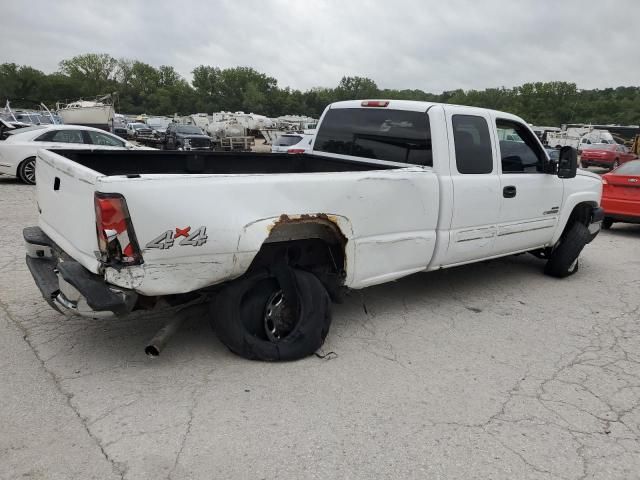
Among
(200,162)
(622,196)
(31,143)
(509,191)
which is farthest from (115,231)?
(31,143)

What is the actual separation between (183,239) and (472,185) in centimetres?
278

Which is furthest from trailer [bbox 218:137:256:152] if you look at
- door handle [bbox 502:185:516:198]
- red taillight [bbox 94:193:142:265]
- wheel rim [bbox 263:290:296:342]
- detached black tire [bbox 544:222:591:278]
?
red taillight [bbox 94:193:142:265]

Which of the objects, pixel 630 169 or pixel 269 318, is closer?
pixel 269 318

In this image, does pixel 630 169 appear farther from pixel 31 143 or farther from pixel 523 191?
pixel 31 143

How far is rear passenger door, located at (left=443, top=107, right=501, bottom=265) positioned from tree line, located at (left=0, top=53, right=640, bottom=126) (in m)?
91.3

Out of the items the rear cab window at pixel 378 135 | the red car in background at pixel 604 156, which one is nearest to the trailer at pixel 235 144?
the red car in background at pixel 604 156

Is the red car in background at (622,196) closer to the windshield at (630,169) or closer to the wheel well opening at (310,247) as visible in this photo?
the windshield at (630,169)

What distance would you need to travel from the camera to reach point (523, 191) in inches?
207

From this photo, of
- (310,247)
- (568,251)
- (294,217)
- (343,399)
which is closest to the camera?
(343,399)

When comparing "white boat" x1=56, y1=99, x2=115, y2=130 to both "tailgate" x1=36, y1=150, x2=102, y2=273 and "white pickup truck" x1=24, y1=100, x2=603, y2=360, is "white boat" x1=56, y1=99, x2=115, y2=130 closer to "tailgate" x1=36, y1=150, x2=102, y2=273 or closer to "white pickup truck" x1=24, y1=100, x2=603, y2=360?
"white pickup truck" x1=24, y1=100, x2=603, y2=360

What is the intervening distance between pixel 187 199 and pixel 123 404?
128cm

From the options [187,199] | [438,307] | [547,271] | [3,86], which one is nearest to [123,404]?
[187,199]

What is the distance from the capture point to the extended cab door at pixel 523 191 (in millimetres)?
5121

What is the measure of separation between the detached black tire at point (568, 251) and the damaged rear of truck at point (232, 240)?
2624mm
